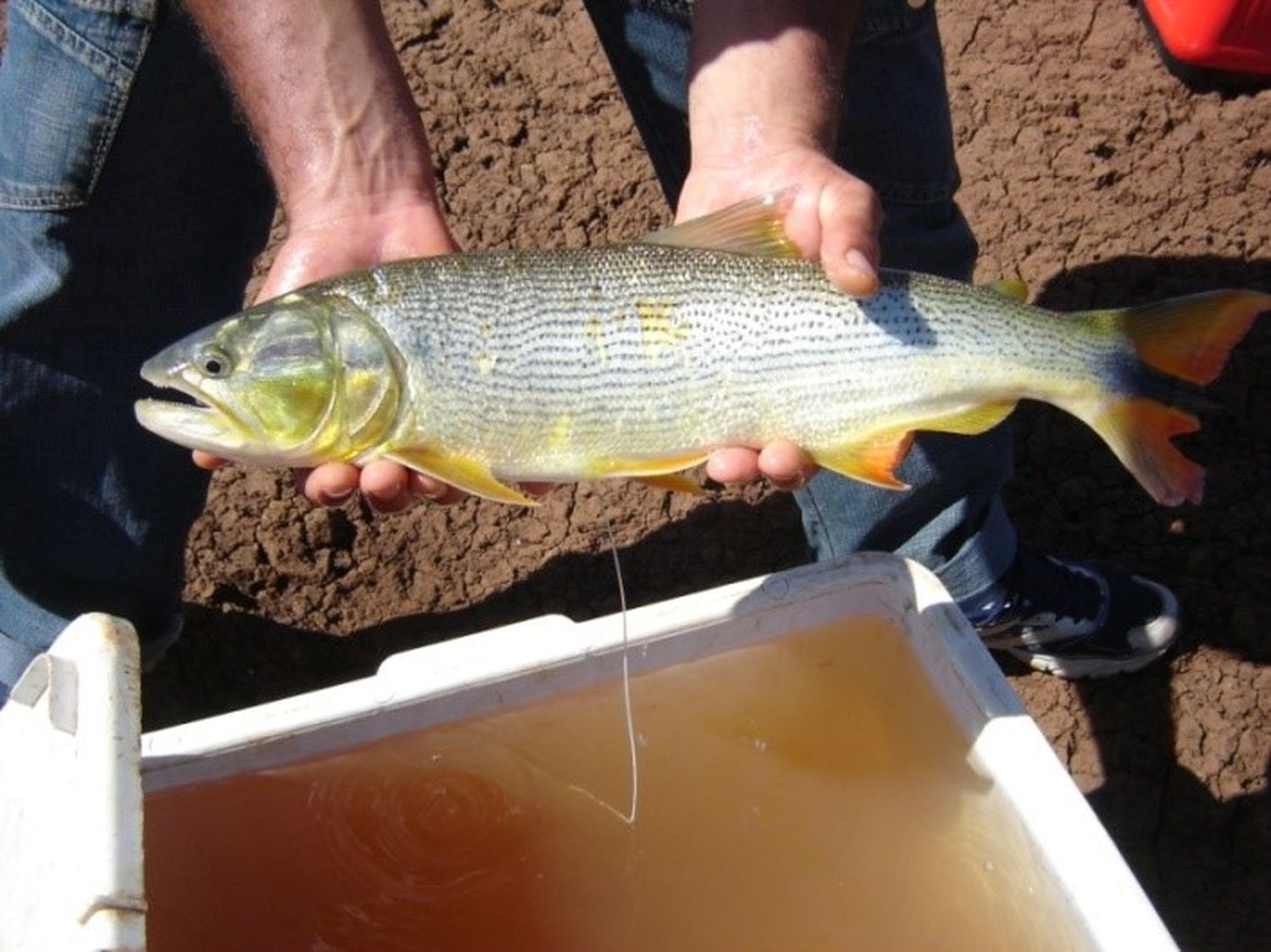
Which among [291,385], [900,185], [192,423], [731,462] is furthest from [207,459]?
[900,185]

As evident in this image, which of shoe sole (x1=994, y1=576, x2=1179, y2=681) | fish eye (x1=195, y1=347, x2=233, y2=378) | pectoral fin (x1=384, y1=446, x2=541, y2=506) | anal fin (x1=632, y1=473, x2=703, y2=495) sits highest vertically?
fish eye (x1=195, y1=347, x2=233, y2=378)

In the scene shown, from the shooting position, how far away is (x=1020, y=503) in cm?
334

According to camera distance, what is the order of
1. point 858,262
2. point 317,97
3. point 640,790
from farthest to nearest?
point 317,97
point 640,790
point 858,262

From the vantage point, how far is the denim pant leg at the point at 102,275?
2385 millimetres

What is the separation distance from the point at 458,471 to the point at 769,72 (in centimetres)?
91

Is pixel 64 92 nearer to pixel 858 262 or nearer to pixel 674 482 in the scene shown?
pixel 674 482

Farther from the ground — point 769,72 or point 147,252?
point 769,72

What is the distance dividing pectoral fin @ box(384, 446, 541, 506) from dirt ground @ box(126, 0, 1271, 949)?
1288mm

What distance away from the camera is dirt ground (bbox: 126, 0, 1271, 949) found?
295cm

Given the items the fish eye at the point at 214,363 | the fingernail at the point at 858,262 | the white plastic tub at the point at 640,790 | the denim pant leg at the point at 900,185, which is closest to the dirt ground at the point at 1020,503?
the denim pant leg at the point at 900,185

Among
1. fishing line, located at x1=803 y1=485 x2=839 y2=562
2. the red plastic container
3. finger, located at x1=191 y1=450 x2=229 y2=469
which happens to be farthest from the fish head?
the red plastic container

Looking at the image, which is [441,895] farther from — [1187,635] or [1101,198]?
[1101,198]

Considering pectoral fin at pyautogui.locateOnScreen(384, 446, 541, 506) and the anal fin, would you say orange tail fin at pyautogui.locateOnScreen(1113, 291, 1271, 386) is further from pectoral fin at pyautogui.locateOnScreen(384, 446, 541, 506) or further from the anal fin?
pectoral fin at pyautogui.locateOnScreen(384, 446, 541, 506)

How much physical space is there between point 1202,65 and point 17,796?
362cm
